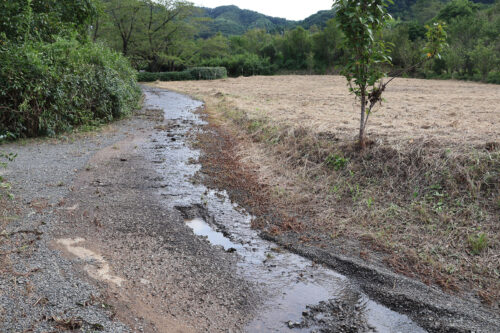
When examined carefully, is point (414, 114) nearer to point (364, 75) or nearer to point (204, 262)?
point (364, 75)

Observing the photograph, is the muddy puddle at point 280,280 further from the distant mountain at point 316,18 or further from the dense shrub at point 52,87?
the distant mountain at point 316,18

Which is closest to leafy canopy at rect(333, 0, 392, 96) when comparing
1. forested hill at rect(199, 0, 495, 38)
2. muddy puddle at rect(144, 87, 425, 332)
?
forested hill at rect(199, 0, 495, 38)

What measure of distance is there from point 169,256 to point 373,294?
7.15 ft

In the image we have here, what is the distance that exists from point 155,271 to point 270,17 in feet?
476

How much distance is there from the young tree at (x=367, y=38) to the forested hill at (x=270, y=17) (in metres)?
0.58

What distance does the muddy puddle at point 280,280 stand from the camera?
295 cm

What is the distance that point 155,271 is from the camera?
3.50 m

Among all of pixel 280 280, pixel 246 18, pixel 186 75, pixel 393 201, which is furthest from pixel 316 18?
pixel 280 280

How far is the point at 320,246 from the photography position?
4145 mm

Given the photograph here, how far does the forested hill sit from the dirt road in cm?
470

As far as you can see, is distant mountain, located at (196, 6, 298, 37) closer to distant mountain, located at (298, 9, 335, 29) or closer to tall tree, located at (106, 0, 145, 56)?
distant mountain, located at (298, 9, 335, 29)

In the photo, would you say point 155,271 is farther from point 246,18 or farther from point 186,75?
point 246,18

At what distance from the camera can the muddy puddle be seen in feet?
9.66

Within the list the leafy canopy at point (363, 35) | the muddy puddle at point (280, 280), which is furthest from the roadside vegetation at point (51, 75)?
the leafy canopy at point (363, 35)
